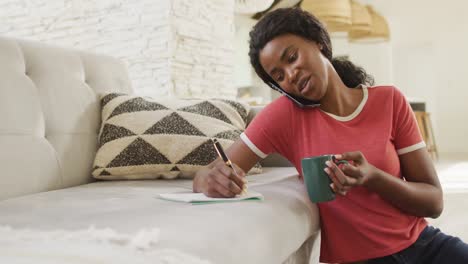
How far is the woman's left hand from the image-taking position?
3.24ft

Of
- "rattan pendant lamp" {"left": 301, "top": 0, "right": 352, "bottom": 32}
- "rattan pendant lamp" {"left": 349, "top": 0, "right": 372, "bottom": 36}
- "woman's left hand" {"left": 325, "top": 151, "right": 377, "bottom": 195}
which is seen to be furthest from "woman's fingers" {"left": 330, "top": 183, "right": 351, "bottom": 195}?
"rattan pendant lamp" {"left": 349, "top": 0, "right": 372, "bottom": 36}

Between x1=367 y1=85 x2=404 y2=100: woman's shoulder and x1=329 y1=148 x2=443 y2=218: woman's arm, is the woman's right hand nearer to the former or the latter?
x1=329 y1=148 x2=443 y2=218: woman's arm

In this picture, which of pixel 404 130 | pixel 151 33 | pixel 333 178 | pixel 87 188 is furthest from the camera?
pixel 151 33

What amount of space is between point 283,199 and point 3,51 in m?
0.93

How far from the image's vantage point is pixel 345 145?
1.21 metres

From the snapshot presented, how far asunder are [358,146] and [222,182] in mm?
348

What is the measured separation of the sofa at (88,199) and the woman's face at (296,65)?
270mm

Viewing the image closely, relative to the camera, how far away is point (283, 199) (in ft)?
3.92

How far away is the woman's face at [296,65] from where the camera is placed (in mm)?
1192

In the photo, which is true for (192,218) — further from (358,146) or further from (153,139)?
(153,139)

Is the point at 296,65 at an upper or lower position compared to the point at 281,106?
upper

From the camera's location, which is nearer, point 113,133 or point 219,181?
point 219,181

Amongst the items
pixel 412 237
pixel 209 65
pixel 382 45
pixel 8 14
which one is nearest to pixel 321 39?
pixel 412 237

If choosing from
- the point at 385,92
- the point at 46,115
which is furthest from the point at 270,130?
the point at 46,115
